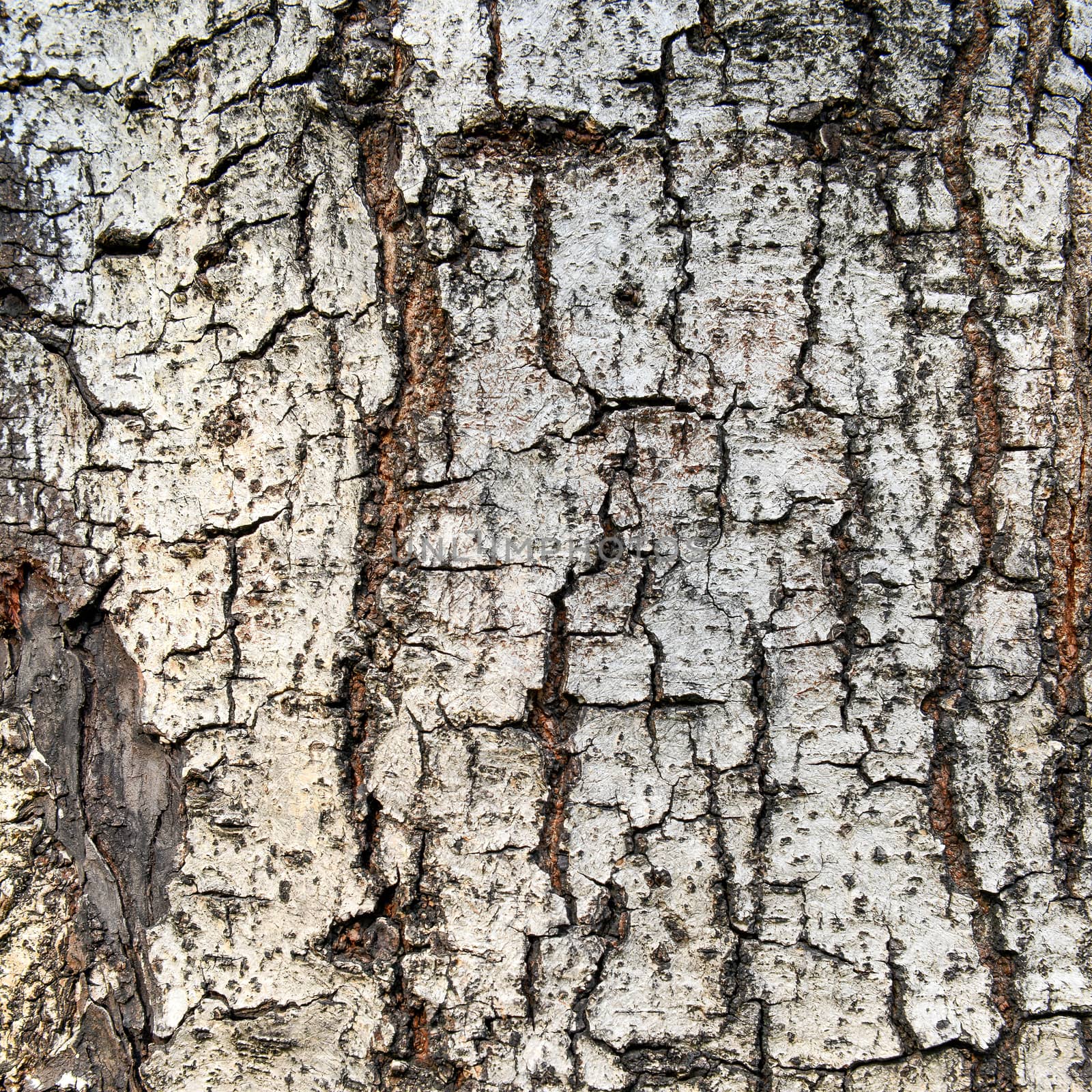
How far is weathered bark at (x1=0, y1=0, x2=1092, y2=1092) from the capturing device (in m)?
1.04

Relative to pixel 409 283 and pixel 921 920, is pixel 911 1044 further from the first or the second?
pixel 409 283

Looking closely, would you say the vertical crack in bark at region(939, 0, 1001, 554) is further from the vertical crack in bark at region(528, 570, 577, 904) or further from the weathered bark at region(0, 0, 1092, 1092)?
the vertical crack in bark at region(528, 570, 577, 904)

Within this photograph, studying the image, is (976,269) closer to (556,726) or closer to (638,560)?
(638,560)

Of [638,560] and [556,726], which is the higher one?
[638,560]

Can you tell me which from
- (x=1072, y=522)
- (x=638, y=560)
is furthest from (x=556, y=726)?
(x=1072, y=522)

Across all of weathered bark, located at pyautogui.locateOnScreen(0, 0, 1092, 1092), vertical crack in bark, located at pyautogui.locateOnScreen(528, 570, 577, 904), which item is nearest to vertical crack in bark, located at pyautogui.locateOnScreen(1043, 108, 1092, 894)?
weathered bark, located at pyautogui.locateOnScreen(0, 0, 1092, 1092)

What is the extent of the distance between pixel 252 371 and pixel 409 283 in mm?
273

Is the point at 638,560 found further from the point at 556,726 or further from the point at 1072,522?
the point at 1072,522

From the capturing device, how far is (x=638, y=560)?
1.07 meters

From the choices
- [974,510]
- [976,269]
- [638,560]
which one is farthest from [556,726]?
[976,269]

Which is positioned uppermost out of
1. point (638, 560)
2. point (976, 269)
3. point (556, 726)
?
point (976, 269)

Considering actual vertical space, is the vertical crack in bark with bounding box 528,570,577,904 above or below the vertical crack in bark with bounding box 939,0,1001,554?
below

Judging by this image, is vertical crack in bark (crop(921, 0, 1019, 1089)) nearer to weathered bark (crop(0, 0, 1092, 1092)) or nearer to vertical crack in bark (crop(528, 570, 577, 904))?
weathered bark (crop(0, 0, 1092, 1092))

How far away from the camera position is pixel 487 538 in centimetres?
108
